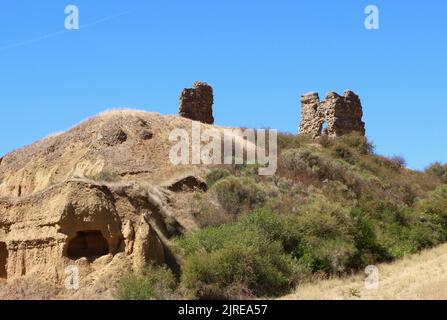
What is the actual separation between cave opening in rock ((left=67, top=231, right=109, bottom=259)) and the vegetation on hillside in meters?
1.99

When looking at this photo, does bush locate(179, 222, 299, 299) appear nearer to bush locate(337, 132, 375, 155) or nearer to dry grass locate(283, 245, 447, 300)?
dry grass locate(283, 245, 447, 300)

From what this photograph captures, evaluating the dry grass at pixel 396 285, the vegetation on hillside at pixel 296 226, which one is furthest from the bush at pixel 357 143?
the dry grass at pixel 396 285

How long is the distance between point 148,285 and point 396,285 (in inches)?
267

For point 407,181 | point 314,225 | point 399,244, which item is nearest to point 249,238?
point 314,225

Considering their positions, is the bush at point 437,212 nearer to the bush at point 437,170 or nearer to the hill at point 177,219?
the hill at point 177,219

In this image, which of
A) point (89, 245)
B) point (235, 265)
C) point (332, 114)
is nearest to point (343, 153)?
point (332, 114)

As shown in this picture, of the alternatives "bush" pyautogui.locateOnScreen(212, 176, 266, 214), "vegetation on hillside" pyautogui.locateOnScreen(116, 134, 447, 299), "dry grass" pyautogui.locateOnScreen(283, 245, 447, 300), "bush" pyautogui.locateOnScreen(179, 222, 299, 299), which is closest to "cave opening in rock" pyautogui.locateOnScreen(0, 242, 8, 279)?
"vegetation on hillside" pyautogui.locateOnScreen(116, 134, 447, 299)

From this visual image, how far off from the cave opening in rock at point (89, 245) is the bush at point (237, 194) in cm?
747

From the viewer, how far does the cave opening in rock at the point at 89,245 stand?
1697 centimetres

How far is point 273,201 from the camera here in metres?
24.8

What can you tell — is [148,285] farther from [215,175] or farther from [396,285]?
[215,175]

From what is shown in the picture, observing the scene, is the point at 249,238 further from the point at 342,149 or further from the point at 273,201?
the point at 342,149

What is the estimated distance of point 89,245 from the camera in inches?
677
